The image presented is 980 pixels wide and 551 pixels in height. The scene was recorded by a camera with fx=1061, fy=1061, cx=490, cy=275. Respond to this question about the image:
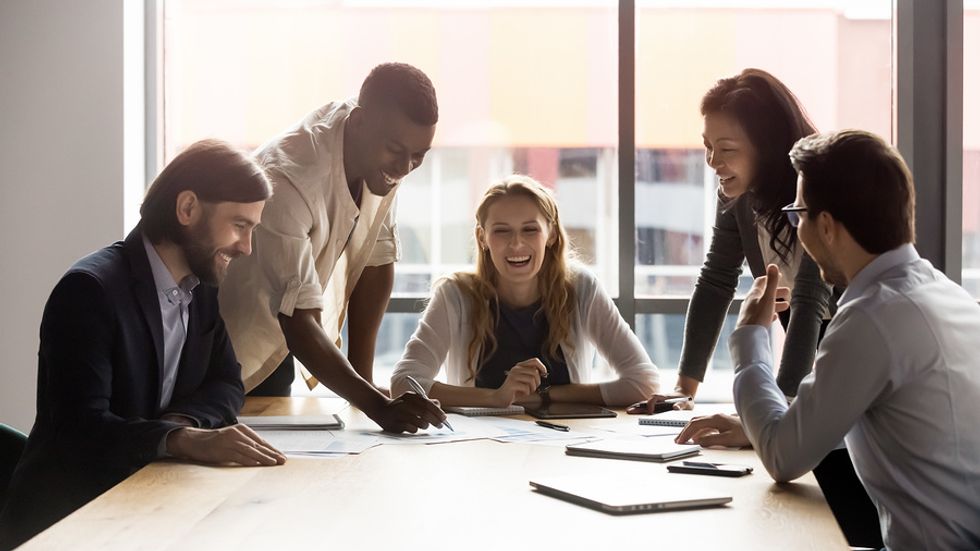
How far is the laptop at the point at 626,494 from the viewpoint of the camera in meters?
1.57

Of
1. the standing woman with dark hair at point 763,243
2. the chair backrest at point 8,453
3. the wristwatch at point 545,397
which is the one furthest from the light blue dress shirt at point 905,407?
the chair backrest at point 8,453

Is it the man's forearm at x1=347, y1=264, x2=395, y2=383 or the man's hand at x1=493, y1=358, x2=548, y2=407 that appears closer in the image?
the man's hand at x1=493, y1=358, x2=548, y2=407

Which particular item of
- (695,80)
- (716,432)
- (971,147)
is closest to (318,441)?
(716,432)

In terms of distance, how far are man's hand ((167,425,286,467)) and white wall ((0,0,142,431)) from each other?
232cm

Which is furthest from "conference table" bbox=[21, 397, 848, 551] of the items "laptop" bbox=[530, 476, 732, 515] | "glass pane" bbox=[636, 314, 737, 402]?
"glass pane" bbox=[636, 314, 737, 402]

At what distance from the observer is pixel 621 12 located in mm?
4102

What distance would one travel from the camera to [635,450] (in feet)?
6.57

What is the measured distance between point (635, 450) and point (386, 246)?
130 cm

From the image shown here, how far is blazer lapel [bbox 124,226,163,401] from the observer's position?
2031 millimetres

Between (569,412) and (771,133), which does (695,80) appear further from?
(569,412)

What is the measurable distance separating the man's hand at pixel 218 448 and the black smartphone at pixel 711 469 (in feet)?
2.30

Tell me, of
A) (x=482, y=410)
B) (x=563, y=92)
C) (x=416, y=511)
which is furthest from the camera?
(x=563, y=92)

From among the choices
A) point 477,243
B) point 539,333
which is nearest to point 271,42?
point 477,243

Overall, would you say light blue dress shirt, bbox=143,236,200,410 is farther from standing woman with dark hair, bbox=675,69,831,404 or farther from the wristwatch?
standing woman with dark hair, bbox=675,69,831,404
